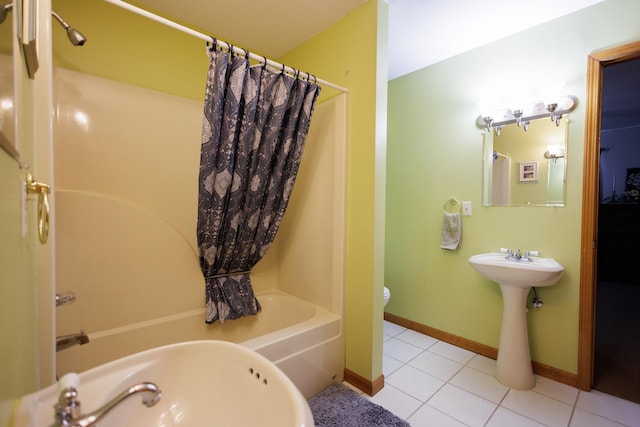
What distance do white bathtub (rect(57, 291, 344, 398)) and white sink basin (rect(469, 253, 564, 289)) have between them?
1.04 metres

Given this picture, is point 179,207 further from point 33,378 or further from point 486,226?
point 486,226

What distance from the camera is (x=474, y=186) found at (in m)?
2.18

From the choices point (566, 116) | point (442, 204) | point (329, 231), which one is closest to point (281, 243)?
point (329, 231)

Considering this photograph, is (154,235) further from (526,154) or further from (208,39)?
(526,154)

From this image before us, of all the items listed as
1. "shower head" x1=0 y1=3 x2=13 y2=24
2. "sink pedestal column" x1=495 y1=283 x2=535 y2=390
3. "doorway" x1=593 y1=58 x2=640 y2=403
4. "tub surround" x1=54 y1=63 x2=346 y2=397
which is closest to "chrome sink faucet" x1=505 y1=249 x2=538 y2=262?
"sink pedestal column" x1=495 y1=283 x2=535 y2=390

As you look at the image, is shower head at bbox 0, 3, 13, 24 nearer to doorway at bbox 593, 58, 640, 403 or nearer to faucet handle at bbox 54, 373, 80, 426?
faucet handle at bbox 54, 373, 80, 426

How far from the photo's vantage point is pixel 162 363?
0.76m

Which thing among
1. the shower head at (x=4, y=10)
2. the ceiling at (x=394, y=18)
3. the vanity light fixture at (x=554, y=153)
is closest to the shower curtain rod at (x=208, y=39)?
the ceiling at (x=394, y=18)

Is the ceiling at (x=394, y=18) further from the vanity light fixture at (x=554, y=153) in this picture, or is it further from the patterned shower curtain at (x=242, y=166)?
the vanity light fixture at (x=554, y=153)

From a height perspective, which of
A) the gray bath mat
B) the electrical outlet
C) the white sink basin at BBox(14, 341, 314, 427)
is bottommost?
the gray bath mat

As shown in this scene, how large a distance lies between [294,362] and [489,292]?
1.57 m

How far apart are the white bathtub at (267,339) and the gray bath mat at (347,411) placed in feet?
0.26

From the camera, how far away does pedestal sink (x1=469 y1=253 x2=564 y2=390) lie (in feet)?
5.68

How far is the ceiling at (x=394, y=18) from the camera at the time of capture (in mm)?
1685
